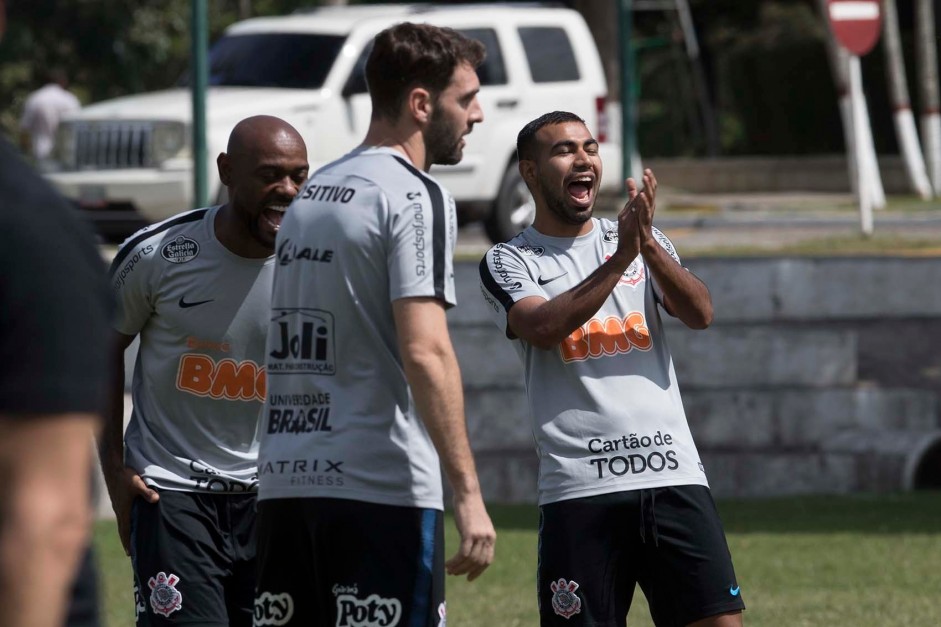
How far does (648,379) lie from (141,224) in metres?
10.6

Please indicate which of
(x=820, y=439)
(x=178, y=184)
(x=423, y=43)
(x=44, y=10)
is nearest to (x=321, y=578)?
(x=423, y=43)

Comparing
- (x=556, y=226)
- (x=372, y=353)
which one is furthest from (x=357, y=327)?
(x=556, y=226)

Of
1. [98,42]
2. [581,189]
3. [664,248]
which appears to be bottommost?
[98,42]

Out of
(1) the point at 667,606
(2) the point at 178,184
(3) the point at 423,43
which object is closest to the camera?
(3) the point at 423,43

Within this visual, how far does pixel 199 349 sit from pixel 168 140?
10246mm

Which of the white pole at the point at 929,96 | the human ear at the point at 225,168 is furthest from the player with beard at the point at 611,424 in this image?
the white pole at the point at 929,96

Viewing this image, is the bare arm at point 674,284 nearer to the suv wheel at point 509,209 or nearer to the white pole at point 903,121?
the suv wheel at point 509,209

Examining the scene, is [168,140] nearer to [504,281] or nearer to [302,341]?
[504,281]

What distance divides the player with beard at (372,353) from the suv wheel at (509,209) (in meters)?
12.0

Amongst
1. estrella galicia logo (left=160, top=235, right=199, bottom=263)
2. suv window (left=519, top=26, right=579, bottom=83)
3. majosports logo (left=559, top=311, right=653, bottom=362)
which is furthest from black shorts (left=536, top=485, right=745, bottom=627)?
suv window (left=519, top=26, right=579, bottom=83)

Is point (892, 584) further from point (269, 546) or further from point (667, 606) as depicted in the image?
point (269, 546)

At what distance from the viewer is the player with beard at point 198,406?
16.2 feet

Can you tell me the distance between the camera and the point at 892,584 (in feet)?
28.2

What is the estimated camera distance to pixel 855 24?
49.6 ft
